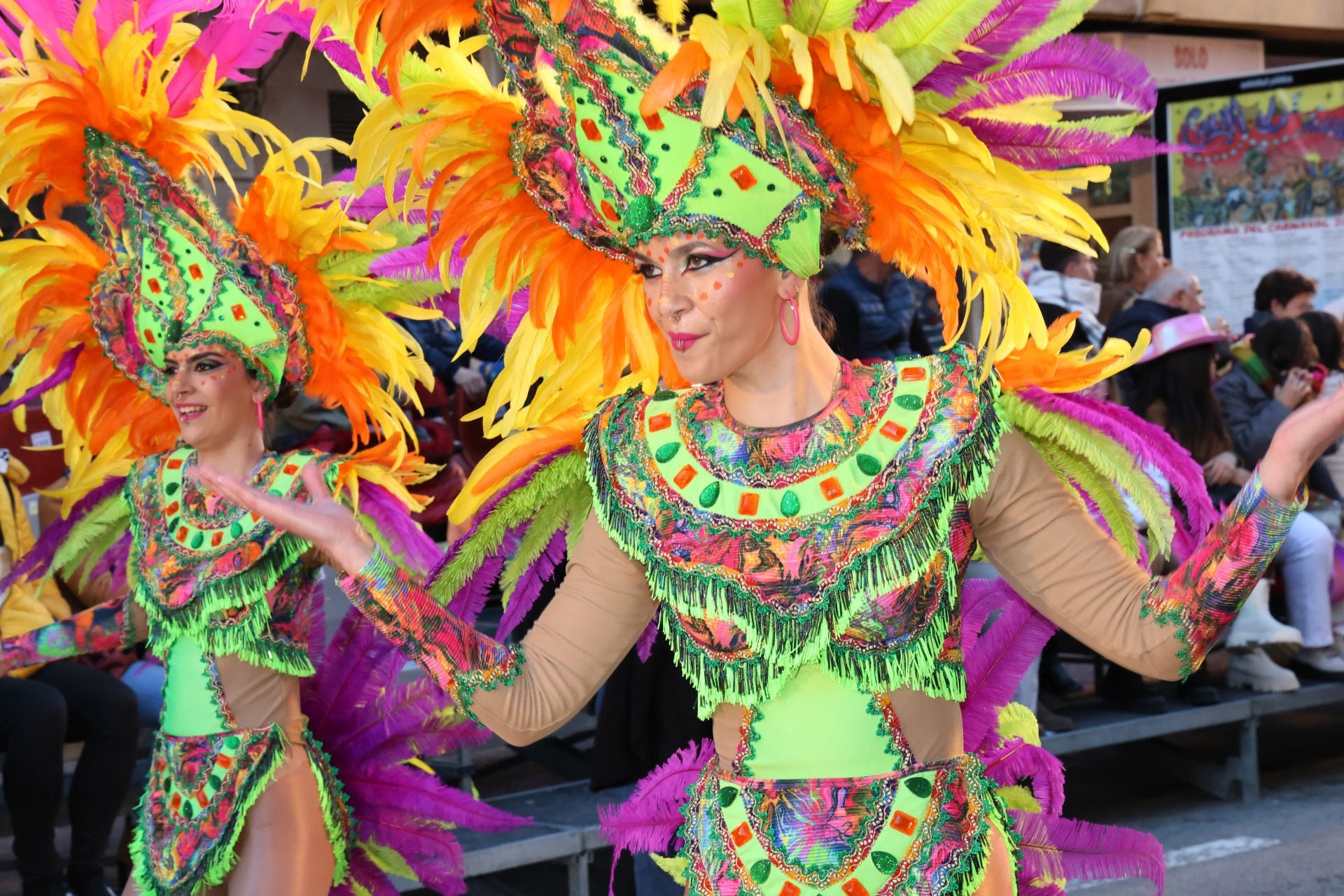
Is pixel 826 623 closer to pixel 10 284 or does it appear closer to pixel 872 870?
pixel 872 870

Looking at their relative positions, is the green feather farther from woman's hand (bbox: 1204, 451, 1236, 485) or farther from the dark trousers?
woman's hand (bbox: 1204, 451, 1236, 485)

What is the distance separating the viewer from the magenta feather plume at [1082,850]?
2439mm

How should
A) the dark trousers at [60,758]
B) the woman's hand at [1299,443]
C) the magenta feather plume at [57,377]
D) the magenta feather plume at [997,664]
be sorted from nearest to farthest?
the woman's hand at [1299,443] → the magenta feather plume at [997,664] → the magenta feather plume at [57,377] → the dark trousers at [60,758]

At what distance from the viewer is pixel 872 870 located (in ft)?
Result: 6.73

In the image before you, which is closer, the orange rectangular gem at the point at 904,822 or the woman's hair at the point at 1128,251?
the orange rectangular gem at the point at 904,822

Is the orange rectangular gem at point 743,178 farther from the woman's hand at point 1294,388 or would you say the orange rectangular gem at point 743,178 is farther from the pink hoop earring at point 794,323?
the woman's hand at point 1294,388

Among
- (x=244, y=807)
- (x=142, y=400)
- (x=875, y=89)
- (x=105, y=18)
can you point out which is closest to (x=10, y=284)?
(x=142, y=400)

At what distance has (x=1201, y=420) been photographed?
6117 millimetres

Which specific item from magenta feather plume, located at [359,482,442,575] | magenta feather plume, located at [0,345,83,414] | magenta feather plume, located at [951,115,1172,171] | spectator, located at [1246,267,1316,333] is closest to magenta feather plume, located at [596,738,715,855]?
A: magenta feather plume, located at [359,482,442,575]

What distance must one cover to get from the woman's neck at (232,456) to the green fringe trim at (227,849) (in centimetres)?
57

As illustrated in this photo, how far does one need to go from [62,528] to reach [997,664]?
2.33 meters

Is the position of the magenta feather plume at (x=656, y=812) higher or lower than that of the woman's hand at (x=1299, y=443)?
lower

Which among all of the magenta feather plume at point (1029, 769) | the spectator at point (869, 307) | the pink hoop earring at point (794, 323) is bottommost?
the magenta feather plume at point (1029, 769)

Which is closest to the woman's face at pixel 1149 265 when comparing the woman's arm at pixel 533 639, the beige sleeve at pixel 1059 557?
the beige sleeve at pixel 1059 557
